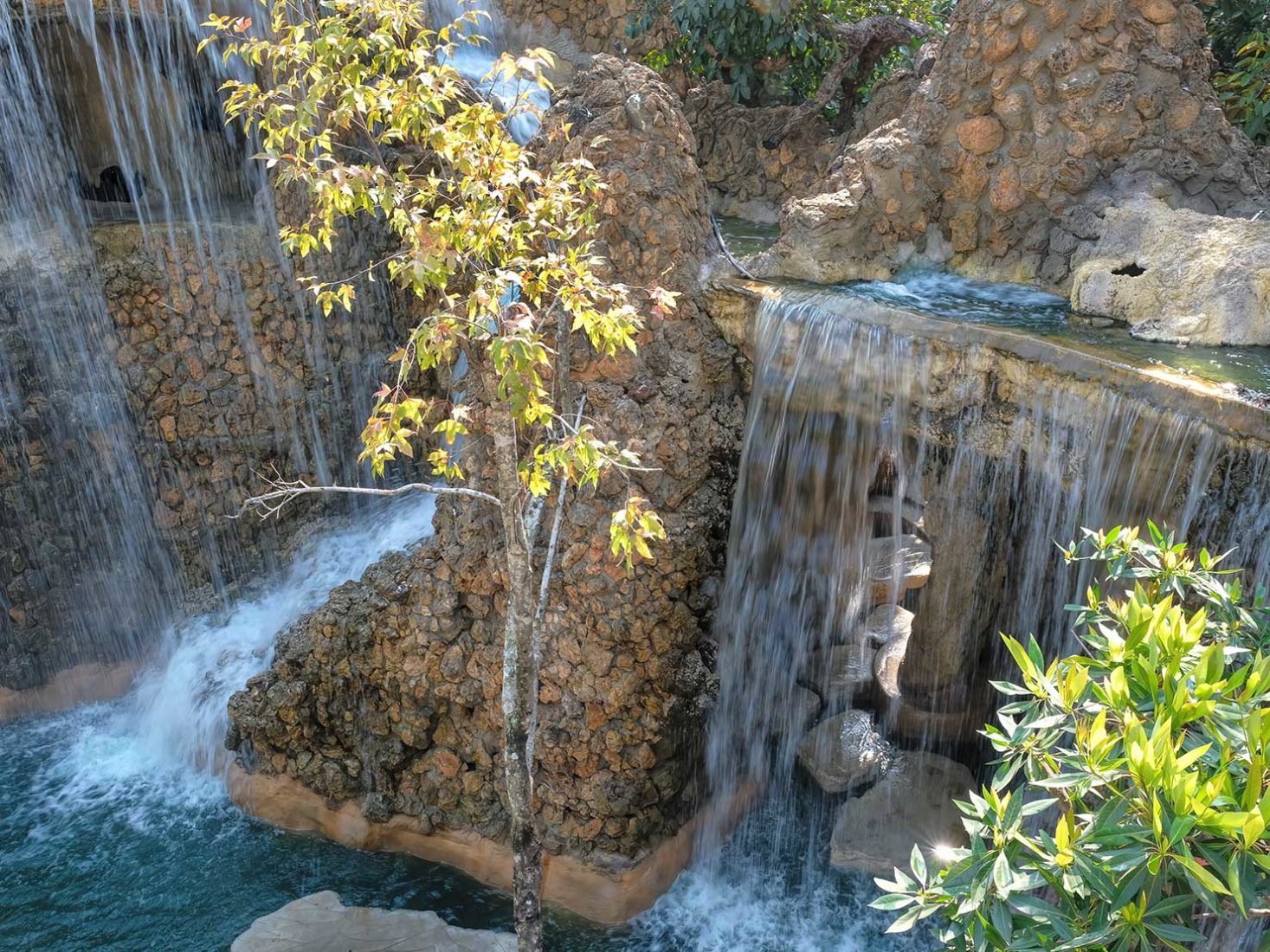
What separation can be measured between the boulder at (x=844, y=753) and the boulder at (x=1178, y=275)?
11.5 feet

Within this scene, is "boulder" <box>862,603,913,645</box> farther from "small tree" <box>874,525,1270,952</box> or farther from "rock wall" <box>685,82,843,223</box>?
"small tree" <box>874,525,1270,952</box>

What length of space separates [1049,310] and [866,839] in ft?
12.6

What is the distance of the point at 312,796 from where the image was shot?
763cm

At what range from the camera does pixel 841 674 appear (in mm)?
8227

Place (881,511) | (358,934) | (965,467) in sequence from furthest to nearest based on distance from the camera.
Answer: (881,511) < (965,467) < (358,934)

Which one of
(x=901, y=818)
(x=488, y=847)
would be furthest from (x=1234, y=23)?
(x=488, y=847)

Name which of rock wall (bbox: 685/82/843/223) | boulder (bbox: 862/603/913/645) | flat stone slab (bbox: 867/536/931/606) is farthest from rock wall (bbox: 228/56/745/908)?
rock wall (bbox: 685/82/843/223)

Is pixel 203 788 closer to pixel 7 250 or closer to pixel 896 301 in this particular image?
pixel 7 250

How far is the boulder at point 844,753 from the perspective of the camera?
7.63 meters

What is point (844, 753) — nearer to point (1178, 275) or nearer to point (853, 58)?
point (1178, 275)

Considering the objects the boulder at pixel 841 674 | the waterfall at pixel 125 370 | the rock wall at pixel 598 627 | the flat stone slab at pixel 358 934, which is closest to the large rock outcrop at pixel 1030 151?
the rock wall at pixel 598 627

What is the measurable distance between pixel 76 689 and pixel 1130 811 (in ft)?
31.4

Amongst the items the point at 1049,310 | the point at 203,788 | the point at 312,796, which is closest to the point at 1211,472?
the point at 1049,310

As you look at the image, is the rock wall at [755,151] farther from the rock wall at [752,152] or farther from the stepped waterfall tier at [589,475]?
the stepped waterfall tier at [589,475]
